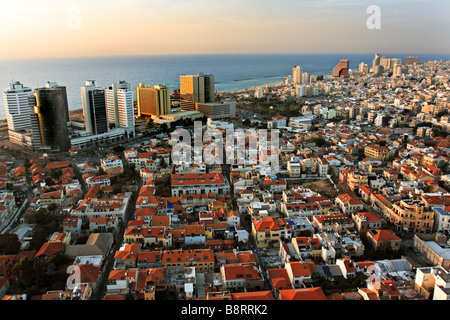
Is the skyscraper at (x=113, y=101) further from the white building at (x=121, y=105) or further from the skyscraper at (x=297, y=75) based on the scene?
the skyscraper at (x=297, y=75)

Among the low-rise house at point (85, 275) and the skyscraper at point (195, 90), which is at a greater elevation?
the skyscraper at point (195, 90)

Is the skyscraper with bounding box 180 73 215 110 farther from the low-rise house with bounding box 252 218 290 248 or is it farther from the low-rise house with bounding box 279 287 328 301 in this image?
the low-rise house with bounding box 279 287 328 301

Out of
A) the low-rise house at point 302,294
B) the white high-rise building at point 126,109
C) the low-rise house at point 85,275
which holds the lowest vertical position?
the low-rise house at point 85,275

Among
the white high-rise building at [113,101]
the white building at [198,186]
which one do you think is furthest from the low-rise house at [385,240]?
the white high-rise building at [113,101]

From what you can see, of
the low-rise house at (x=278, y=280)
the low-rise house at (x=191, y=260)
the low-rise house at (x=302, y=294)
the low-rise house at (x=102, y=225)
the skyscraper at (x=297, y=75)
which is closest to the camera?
the low-rise house at (x=302, y=294)

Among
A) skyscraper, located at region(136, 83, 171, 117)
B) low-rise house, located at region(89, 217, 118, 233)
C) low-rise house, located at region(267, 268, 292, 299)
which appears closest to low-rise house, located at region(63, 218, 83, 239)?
low-rise house, located at region(89, 217, 118, 233)

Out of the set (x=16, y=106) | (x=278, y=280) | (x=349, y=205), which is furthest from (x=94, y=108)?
(x=278, y=280)
